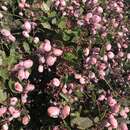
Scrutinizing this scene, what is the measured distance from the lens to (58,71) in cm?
234

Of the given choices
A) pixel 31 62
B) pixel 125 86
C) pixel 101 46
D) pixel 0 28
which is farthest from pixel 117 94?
pixel 0 28

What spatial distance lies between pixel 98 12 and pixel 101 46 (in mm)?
298

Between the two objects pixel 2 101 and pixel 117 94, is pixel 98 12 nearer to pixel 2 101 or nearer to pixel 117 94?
pixel 117 94

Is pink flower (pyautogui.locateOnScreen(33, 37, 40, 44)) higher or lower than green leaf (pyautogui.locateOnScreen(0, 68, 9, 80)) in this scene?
higher

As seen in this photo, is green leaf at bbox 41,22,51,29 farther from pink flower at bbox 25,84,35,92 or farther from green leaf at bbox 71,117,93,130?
green leaf at bbox 71,117,93,130

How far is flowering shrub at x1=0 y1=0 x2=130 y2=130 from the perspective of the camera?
7.11 feet

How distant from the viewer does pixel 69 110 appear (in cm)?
211

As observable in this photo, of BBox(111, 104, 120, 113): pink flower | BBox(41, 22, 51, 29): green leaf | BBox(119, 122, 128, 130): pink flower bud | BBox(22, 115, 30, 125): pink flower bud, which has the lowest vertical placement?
BBox(119, 122, 128, 130): pink flower bud

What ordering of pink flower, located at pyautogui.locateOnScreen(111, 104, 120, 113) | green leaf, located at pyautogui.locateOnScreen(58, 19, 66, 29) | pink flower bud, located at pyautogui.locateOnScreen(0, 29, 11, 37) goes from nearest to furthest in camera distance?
pink flower, located at pyautogui.locateOnScreen(111, 104, 120, 113) → pink flower bud, located at pyautogui.locateOnScreen(0, 29, 11, 37) → green leaf, located at pyautogui.locateOnScreen(58, 19, 66, 29)

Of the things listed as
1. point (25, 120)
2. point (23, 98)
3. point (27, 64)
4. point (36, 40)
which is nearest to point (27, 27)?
point (36, 40)

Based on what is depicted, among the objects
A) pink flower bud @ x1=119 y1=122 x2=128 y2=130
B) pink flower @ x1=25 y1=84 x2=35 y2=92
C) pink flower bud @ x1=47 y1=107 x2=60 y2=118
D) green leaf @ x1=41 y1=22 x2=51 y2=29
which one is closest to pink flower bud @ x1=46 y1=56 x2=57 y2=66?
pink flower @ x1=25 y1=84 x2=35 y2=92

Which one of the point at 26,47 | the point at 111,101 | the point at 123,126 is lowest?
the point at 123,126

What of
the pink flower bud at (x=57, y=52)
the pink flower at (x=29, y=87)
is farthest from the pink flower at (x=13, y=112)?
the pink flower bud at (x=57, y=52)

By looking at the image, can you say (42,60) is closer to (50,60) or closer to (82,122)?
(50,60)
